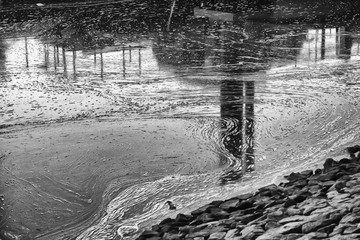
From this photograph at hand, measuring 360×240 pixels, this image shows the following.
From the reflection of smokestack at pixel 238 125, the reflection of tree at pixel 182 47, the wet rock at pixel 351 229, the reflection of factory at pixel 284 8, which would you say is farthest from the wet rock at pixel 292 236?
the reflection of factory at pixel 284 8

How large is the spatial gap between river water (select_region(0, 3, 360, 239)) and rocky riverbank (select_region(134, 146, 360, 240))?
35cm

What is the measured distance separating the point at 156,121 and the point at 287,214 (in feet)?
9.01

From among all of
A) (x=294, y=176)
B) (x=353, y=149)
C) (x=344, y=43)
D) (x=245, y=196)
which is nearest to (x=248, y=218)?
(x=245, y=196)

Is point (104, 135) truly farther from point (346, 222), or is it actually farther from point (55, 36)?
point (55, 36)

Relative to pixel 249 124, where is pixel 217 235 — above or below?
below

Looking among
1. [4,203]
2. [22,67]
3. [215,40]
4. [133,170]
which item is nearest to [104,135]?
[133,170]

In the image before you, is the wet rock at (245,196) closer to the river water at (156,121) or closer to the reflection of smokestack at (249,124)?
the river water at (156,121)

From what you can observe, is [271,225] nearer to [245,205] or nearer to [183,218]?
[245,205]

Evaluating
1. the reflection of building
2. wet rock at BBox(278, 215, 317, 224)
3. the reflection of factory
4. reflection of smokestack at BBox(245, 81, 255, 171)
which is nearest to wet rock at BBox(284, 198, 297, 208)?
wet rock at BBox(278, 215, 317, 224)

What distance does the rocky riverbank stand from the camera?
10.9 ft

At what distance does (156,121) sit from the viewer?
623 centimetres

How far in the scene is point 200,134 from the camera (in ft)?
19.4

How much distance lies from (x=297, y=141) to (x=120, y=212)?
1.97m

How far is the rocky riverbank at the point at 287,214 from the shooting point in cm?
331
